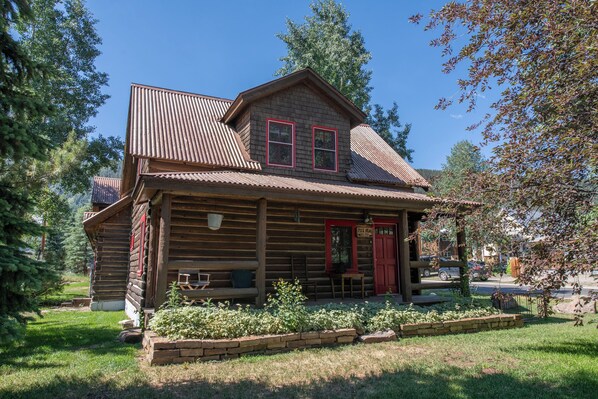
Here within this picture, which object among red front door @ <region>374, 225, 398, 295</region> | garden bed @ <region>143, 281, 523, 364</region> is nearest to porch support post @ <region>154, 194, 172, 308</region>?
garden bed @ <region>143, 281, 523, 364</region>

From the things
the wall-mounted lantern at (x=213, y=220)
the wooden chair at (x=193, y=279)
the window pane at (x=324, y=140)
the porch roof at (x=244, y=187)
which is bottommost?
the wooden chair at (x=193, y=279)

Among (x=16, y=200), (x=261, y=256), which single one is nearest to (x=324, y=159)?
(x=261, y=256)

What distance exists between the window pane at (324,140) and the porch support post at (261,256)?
466cm

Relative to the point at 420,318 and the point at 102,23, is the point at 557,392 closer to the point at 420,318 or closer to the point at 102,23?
the point at 420,318

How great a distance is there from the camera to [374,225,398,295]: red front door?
511 inches

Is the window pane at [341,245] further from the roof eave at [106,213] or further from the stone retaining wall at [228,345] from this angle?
the roof eave at [106,213]

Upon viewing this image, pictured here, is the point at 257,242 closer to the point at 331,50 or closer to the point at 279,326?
the point at 279,326

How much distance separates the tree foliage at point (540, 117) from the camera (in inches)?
179

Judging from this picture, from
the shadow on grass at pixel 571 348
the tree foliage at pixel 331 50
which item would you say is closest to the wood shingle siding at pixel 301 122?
the shadow on grass at pixel 571 348

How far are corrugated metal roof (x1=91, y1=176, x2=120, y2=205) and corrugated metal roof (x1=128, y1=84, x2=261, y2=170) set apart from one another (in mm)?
12225

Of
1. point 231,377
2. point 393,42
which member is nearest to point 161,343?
point 231,377

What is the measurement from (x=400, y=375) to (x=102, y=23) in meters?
29.9

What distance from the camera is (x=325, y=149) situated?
1295cm

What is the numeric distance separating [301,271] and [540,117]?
7.68 meters
